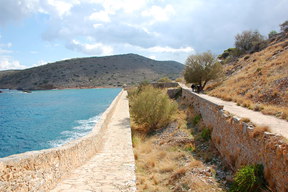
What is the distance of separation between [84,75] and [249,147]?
79.7 meters

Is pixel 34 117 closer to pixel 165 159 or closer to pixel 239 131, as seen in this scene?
pixel 165 159

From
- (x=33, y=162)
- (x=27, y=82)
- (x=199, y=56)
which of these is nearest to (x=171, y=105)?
(x=199, y=56)

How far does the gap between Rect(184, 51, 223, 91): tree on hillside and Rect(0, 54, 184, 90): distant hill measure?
161 feet

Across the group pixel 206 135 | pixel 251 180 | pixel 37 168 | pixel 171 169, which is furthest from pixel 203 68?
pixel 37 168

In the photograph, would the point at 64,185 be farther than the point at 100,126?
No

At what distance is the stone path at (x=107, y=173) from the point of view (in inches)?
210

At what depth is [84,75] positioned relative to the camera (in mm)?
81188

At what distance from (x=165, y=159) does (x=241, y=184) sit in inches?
162

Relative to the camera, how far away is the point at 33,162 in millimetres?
4668

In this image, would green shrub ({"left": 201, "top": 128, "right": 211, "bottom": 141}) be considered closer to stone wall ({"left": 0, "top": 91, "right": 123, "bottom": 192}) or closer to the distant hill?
stone wall ({"left": 0, "top": 91, "right": 123, "bottom": 192})

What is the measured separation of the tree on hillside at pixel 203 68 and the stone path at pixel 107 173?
46.5 feet

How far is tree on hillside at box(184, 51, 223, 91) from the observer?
22406mm

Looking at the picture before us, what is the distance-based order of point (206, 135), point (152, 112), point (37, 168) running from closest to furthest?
point (37, 168) < point (206, 135) < point (152, 112)

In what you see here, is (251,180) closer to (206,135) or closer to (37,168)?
(37,168)
